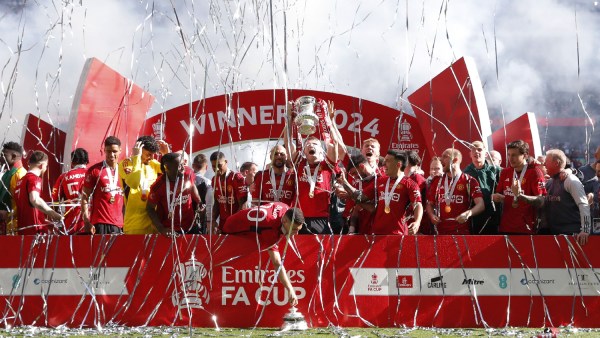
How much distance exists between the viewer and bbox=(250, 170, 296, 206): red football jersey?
7.57m

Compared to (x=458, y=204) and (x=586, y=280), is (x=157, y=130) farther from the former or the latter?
(x=586, y=280)

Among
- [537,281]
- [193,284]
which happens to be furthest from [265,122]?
[537,281]

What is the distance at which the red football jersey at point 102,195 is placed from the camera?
752cm

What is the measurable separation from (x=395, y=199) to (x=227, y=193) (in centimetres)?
202

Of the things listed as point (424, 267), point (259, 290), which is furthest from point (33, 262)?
point (424, 267)

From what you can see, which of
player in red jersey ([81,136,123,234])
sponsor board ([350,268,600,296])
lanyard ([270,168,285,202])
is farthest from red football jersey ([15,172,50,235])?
sponsor board ([350,268,600,296])

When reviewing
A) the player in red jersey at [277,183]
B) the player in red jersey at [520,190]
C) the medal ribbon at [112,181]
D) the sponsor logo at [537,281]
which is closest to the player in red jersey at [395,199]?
the player in red jersey at [520,190]

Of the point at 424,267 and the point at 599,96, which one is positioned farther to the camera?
the point at 599,96

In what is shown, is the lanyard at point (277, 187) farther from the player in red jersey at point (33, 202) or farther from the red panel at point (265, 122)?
the red panel at point (265, 122)

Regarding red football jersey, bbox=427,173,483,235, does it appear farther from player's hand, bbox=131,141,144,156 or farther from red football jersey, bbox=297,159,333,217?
player's hand, bbox=131,141,144,156

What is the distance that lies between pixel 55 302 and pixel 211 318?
1.43 metres

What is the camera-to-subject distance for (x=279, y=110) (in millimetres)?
12281

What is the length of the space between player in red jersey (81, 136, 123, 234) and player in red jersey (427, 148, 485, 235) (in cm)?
307

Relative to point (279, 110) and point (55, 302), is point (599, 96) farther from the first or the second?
point (55, 302)
